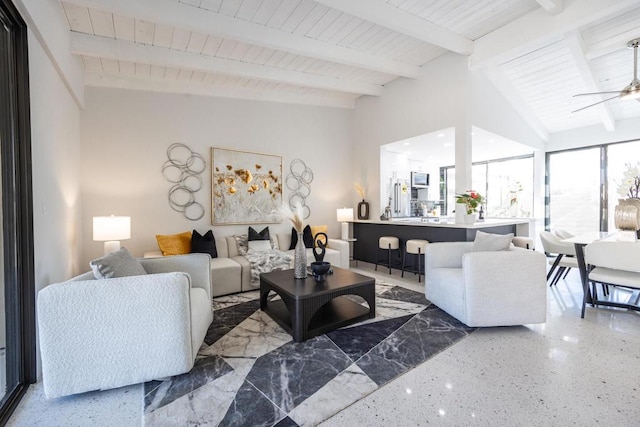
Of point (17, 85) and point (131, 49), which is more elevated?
point (131, 49)

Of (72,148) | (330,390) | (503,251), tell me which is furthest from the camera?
(72,148)

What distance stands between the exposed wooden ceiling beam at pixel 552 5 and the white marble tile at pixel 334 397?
3874 mm

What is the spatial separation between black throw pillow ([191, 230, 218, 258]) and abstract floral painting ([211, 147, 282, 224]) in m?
0.38

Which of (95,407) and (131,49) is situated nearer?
A: (95,407)

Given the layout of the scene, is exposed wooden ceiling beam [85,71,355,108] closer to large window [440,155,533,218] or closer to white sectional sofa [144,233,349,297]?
white sectional sofa [144,233,349,297]

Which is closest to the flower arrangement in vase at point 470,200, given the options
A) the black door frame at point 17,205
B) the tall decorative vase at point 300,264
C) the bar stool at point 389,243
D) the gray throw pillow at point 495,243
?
the gray throw pillow at point 495,243

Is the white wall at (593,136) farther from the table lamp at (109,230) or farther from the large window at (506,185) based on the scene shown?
the table lamp at (109,230)

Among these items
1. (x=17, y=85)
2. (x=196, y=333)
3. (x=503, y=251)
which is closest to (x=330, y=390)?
(x=196, y=333)

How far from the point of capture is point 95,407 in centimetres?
167

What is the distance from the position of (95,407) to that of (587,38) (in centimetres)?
615

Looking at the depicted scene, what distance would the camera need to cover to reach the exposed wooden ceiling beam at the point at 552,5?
113 inches

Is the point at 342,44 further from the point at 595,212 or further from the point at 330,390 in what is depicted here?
the point at 595,212

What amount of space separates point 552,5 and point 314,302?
3808mm

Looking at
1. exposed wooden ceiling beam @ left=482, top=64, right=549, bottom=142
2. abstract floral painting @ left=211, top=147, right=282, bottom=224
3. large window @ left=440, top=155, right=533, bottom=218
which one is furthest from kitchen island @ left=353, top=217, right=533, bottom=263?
exposed wooden ceiling beam @ left=482, top=64, right=549, bottom=142
